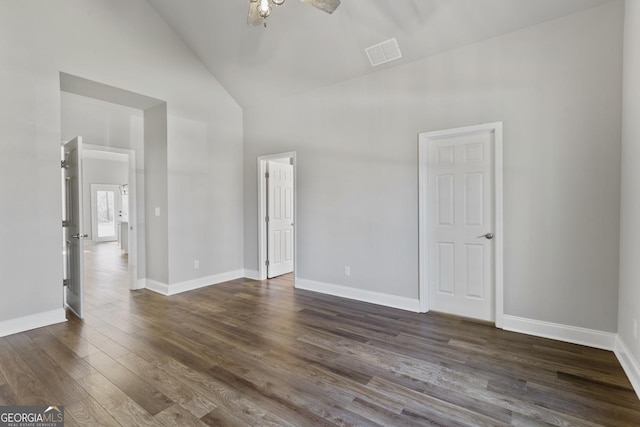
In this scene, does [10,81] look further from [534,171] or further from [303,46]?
[534,171]

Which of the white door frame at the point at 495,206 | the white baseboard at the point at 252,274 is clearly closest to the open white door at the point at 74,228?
the white baseboard at the point at 252,274

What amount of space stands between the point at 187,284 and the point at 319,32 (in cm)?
401

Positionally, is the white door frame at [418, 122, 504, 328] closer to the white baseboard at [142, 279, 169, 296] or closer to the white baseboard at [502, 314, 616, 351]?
the white baseboard at [502, 314, 616, 351]

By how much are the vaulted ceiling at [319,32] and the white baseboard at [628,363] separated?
2.94m

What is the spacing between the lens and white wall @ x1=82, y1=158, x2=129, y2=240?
1092cm

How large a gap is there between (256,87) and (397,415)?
4716 mm

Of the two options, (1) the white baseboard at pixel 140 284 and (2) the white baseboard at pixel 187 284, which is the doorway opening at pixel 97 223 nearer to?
Result: (1) the white baseboard at pixel 140 284

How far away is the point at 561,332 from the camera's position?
2967mm

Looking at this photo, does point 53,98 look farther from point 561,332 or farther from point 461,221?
point 561,332

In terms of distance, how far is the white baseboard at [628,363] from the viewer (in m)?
2.19

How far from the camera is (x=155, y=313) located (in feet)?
12.4

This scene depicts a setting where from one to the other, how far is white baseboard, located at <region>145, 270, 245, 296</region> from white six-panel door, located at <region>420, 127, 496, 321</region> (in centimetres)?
333

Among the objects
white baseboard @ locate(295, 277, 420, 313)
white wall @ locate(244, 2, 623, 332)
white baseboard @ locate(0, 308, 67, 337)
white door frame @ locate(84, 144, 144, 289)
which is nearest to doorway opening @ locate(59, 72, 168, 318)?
white door frame @ locate(84, 144, 144, 289)

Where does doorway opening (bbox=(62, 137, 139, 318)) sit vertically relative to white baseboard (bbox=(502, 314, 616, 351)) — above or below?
above
